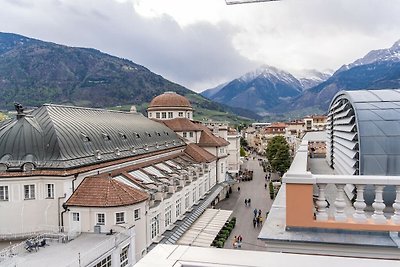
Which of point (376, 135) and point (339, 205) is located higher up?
point (376, 135)

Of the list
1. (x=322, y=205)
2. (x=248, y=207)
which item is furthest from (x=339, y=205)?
(x=248, y=207)

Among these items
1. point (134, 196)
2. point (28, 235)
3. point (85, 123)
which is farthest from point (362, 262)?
point (85, 123)

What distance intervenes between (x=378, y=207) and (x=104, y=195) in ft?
63.4

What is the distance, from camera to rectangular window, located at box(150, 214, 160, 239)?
79.1 ft

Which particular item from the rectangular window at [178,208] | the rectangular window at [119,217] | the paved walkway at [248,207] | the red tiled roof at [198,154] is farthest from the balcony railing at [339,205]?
the red tiled roof at [198,154]

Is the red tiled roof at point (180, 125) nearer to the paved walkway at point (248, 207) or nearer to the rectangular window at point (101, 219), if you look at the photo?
the paved walkway at point (248, 207)

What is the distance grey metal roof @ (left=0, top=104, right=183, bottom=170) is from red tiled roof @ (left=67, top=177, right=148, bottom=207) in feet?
6.26

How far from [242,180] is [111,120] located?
3290 centimetres

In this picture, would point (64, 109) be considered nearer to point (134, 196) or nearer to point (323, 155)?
point (134, 196)

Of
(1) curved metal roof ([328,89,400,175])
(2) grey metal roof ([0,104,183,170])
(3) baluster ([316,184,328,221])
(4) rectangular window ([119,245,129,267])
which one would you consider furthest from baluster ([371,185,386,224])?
(2) grey metal roof ([0,104,183,170])

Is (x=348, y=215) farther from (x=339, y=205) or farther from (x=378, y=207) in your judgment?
(x=378, y=207)

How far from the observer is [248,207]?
42594 mm

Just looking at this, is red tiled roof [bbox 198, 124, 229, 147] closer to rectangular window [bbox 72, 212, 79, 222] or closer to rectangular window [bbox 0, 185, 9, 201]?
rectangular window [bbox 72, 212, 79, 222]

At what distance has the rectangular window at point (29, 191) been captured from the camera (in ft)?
72.7
